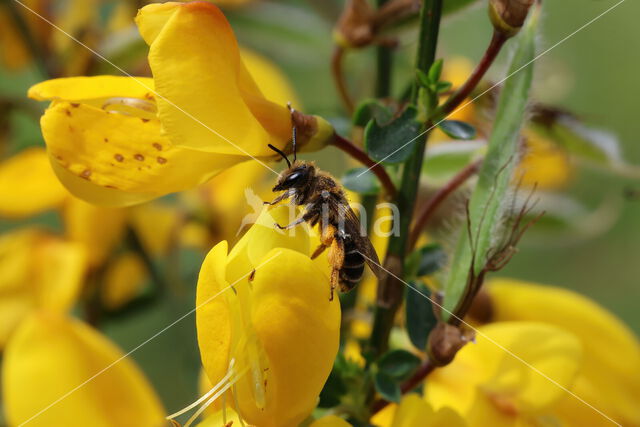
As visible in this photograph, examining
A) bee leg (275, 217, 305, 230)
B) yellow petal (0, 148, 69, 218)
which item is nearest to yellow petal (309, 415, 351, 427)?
bee leg (275, 217, 305, 230)

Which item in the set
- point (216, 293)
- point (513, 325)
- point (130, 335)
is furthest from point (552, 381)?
point (130, 335)

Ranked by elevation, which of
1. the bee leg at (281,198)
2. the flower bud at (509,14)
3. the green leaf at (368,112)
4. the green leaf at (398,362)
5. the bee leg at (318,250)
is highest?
the flower bud at (509,14)

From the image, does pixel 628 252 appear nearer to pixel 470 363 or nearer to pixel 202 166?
pixel 470 363

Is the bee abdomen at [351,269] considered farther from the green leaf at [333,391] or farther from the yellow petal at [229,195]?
the yellow petal at [229,195]

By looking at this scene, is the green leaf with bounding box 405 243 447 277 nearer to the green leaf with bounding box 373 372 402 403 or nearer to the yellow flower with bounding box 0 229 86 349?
the green leaf with bounding box 373 372 402 403

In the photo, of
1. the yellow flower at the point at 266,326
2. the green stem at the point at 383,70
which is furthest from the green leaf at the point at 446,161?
the yellow flower at the point at 266,326
